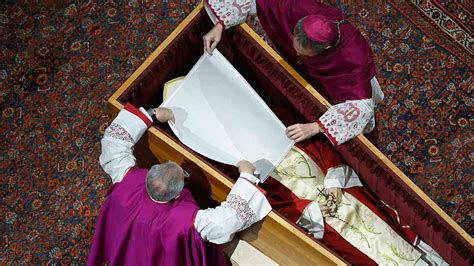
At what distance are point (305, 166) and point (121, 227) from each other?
0.84 metres

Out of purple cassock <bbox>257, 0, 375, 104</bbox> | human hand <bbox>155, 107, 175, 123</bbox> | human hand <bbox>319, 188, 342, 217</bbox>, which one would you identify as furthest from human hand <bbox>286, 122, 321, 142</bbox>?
human hand <bbox>155, 107, 175, 123</bbox>

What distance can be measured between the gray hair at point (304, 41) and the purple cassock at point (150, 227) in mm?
750

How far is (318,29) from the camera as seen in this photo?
2432 millimetres

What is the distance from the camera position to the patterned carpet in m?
3.33

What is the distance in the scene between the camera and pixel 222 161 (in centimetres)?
272

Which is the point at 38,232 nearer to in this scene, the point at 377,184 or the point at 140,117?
the point at 140,117

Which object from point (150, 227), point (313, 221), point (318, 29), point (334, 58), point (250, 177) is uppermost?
point (318, 29)

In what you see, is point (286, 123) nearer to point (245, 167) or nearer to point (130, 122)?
point (245, 167)

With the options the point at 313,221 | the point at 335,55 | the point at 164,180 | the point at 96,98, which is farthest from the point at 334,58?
the point at 96,98

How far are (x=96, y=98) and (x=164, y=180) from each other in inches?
51.3

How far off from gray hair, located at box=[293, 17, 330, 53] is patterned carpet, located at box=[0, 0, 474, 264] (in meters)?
1.16

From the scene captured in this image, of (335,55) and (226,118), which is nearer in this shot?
(335,55)

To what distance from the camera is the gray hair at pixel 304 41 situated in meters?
2.46

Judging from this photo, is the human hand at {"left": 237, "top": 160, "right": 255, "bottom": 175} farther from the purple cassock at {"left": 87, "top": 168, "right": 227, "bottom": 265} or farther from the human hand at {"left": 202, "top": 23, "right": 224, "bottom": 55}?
the human hand at {"left": 202, "top": 23, "right": 224, "bottom": 55}
